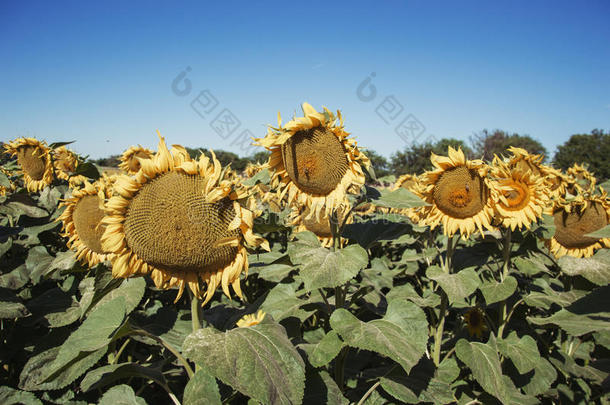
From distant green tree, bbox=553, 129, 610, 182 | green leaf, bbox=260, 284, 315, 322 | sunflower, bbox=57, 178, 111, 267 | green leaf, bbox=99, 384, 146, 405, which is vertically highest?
sunflower, bbox=57, 178, 111, 267

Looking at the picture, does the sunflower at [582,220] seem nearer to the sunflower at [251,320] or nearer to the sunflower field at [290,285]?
the sunflower field at [290,285]

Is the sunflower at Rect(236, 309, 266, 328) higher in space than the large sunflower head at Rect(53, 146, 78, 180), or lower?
lower

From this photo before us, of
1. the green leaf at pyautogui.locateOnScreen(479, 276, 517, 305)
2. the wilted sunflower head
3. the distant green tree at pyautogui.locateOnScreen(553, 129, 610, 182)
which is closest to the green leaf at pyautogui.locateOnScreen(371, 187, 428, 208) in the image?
→ the green leaf at pyautogui.locateOnScreen(479, 276, 517, 305)

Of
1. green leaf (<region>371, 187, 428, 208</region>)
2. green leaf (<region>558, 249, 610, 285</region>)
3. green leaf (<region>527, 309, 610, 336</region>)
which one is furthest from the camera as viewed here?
green leaf (<region>558, 249, 610, 285</region>)

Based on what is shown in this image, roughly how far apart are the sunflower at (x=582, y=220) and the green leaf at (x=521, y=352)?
137cm

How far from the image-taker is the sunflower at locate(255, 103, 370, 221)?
6.98ft

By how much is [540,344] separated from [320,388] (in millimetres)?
2958

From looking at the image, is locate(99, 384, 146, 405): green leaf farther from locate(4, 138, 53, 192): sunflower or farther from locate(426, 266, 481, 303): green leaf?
locate(4, 138, 53, 192): sunflower

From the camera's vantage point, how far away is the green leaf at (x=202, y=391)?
1.55 m

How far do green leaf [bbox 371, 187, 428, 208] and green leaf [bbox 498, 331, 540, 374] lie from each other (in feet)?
4.80

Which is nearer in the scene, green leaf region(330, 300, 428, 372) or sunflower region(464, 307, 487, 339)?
green leaf region(330, 300, 428, 372)

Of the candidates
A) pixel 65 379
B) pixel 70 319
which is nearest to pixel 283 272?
pixel 65 379

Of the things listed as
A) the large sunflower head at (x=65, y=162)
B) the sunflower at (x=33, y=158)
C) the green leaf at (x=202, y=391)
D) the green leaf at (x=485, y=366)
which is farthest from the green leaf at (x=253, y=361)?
the large sunflower head at (x=65, y=162)

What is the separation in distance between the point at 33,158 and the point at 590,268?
18.2 feet
